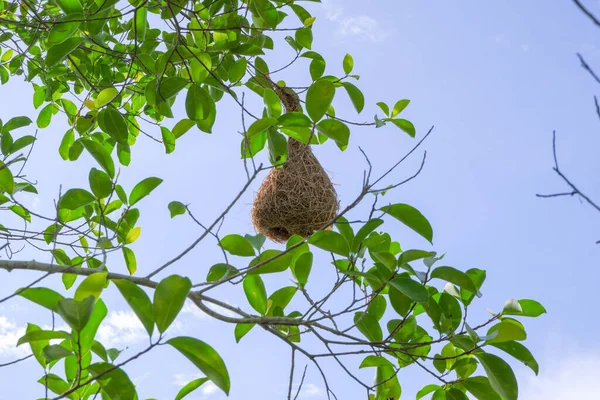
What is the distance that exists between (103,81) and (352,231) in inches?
53.3

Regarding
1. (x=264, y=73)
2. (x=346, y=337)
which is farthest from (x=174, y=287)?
(x=264, y=73)

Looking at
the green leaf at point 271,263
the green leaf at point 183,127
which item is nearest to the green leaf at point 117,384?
the green leaf at point 271,263

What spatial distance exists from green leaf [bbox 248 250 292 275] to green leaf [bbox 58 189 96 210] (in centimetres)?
42

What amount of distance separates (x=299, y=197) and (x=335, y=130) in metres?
1.03

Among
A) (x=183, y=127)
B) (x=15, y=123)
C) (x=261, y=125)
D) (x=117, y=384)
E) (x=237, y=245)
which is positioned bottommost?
(x=117, y=384)

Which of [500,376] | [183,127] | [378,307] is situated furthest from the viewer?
[183,127]

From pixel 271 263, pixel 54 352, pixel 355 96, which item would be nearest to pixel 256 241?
pixel 271 263

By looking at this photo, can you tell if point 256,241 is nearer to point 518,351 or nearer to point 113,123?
point 518,351

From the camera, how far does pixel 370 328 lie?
1.37 meters

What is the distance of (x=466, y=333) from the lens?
1238 mm

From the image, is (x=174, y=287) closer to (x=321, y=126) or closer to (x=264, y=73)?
(x=321, y=126)

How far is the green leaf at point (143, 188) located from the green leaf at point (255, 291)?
29 centimetres

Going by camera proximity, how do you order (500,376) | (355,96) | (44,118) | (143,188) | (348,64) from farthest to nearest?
1. (44,118)
2. (348,64)
3. (355,96)
4. (143,188)
5. (500,376)

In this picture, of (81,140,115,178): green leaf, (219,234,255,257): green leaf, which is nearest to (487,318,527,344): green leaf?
(219,234,255,257): green leaf
